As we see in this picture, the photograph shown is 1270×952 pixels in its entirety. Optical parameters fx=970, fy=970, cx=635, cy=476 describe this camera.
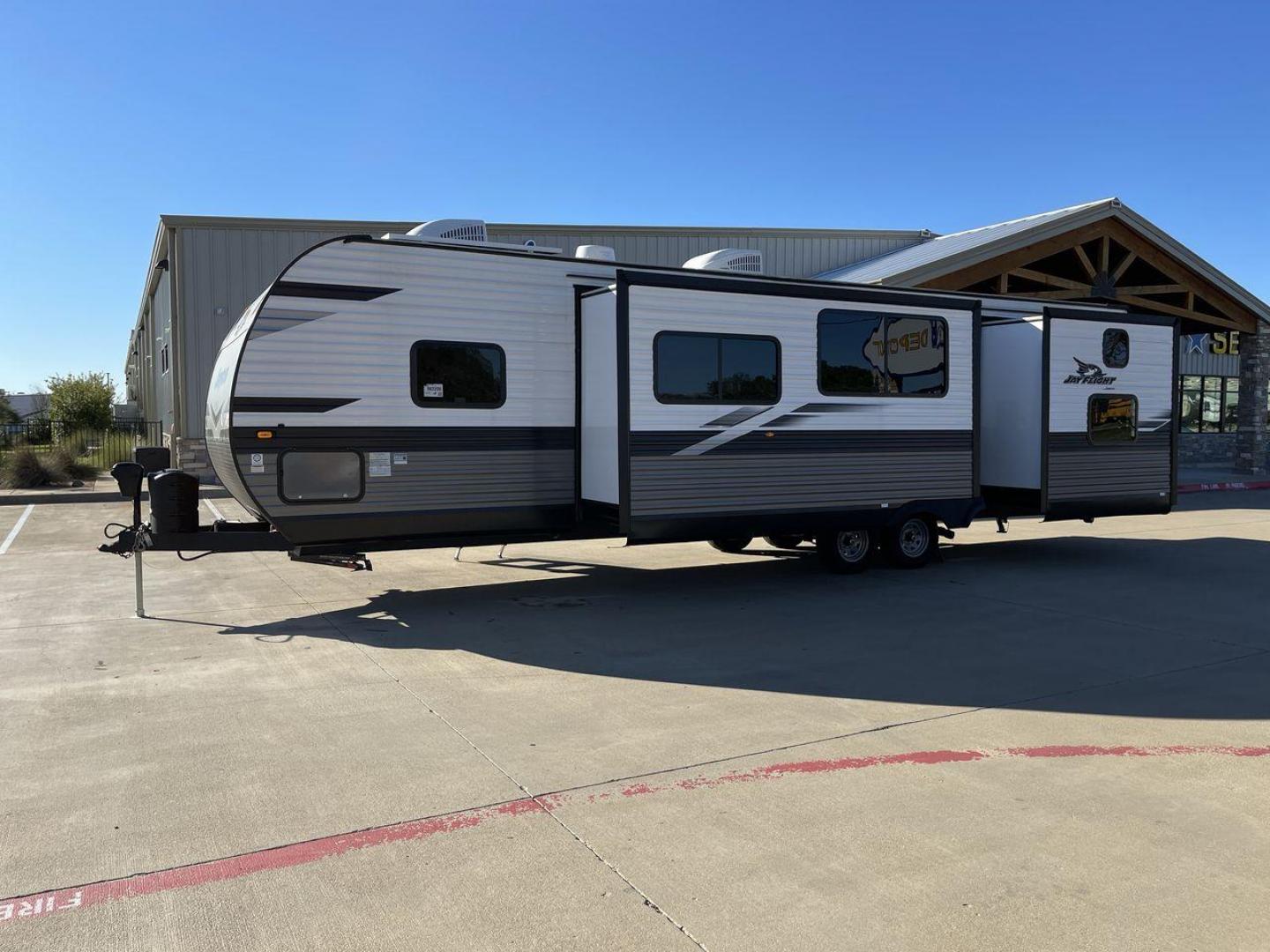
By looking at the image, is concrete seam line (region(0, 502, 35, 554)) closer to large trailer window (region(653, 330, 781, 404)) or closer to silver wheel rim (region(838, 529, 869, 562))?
large trailer window (region(653, 330, 781, 404))

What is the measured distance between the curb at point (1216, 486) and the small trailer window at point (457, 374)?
1929 cm

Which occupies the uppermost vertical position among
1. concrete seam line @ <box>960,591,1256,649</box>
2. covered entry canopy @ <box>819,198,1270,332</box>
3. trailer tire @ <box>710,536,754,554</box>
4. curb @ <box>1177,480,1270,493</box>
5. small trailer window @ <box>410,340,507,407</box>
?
covered entry canopy @ <box>819,198,1270,332</box>

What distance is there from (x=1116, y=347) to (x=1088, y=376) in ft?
2.10

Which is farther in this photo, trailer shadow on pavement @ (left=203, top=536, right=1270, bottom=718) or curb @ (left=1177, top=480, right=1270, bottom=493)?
curb @ (left=1177, top=480, right=1270, bottom=493)

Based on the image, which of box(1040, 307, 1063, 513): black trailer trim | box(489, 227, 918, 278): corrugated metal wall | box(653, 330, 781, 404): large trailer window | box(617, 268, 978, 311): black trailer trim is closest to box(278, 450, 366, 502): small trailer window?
box(653, 330, 781, 404): large trailer window

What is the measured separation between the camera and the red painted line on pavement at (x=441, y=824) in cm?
364

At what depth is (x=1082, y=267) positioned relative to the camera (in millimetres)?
23125

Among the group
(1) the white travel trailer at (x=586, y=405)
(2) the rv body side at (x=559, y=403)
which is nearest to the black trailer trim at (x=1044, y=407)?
(1) the white travel trailer at (x=586, y=405)

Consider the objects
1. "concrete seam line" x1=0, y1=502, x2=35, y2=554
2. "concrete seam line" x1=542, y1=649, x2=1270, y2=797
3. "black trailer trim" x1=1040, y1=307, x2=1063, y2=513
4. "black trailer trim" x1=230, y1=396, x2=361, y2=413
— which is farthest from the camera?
"concrete seam line" x1=0, y1=502, x2=35, y2=554

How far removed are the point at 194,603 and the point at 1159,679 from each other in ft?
27.1

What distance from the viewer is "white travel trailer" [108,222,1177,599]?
27.3 feet

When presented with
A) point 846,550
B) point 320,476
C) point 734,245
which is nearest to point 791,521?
point 846,550

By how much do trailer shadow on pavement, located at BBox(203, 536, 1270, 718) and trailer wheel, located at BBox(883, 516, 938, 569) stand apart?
378 millimetres

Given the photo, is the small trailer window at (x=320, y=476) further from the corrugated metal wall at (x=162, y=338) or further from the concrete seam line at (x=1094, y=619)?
the corrugated metal wall at (x=162, y=338)
